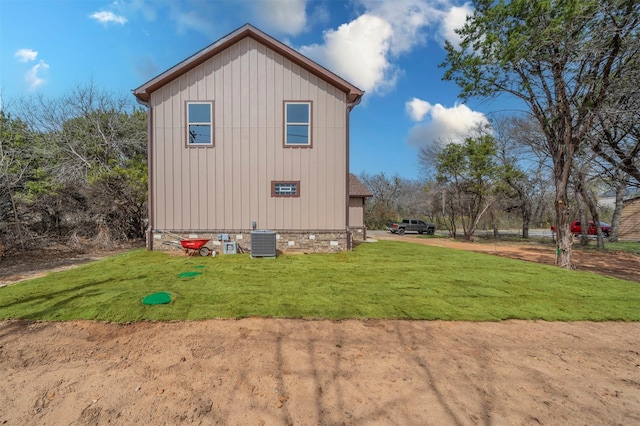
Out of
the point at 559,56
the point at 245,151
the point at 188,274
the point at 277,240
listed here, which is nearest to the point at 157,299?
the point at 188,274

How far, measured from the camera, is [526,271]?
8125 millimetres

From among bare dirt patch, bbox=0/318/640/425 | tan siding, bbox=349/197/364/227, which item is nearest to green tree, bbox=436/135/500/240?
tan siding, bbox=349/197/364/227

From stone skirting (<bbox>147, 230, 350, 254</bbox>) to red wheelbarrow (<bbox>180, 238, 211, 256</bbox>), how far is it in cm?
23

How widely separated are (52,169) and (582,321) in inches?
760

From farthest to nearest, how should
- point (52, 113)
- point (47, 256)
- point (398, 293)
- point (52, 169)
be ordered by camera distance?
point (52, 113), point (52, 169), point (47, 256), point (398, 293)

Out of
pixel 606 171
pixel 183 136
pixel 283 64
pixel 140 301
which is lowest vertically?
pixel 140 301

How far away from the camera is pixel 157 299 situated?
4859 millimetres

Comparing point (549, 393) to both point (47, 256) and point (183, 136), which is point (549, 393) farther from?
point (47, 256)

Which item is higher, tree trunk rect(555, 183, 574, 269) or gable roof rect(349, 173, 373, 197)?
gable roof rect(349, 173, 373, 197)

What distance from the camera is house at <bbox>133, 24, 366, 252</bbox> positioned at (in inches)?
397

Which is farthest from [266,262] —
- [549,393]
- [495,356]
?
[549,393]

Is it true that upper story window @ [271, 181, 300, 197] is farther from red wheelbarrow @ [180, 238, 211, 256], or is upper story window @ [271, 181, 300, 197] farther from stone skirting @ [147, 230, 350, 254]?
red wheelbarrow @ [180, 238, 211, 256]

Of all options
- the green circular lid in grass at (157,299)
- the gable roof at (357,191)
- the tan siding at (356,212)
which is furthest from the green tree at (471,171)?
the green circular lid in grass at (157,299)

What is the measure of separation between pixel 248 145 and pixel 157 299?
6.78 meters
